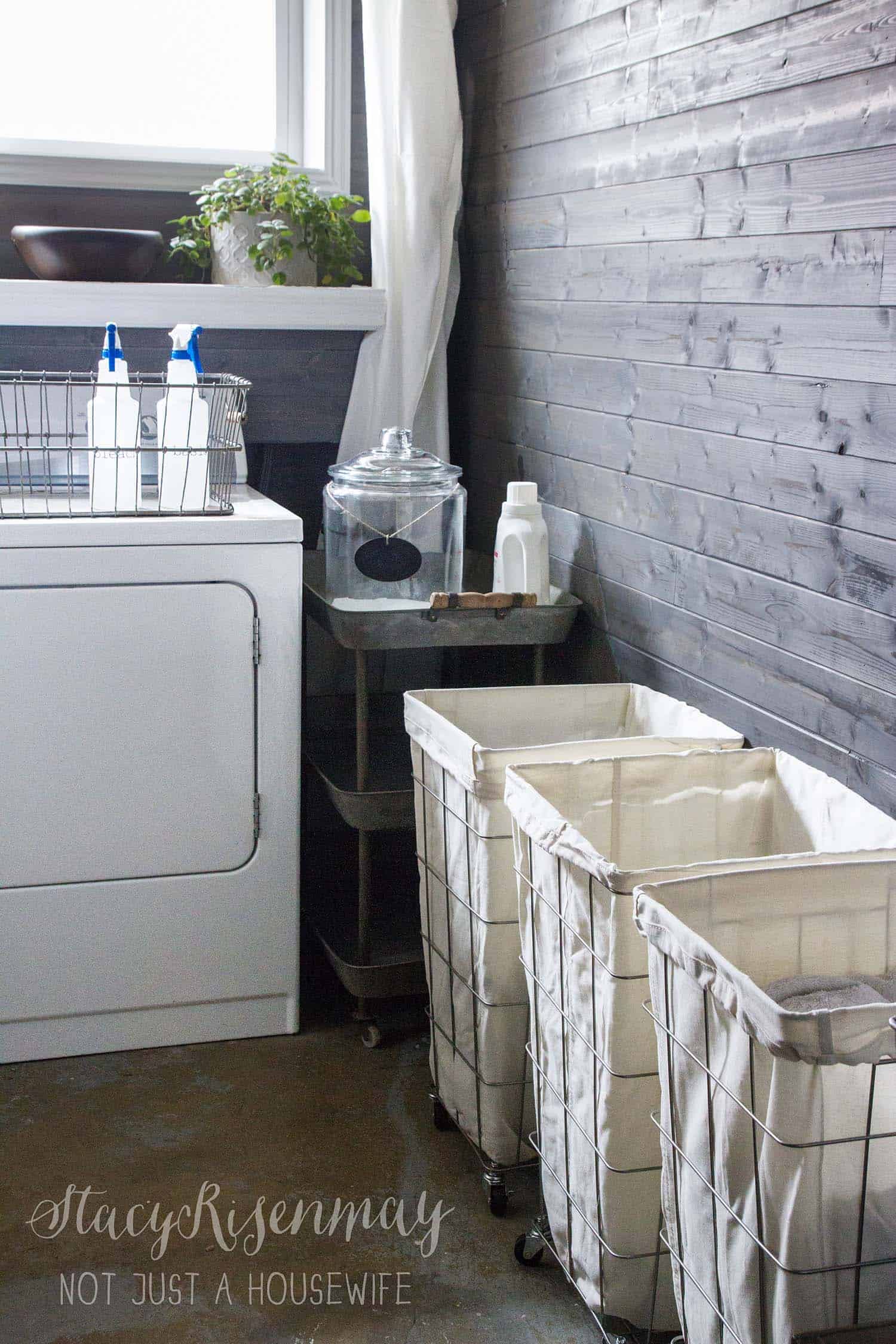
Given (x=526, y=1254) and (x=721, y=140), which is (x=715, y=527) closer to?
(x=721, y=140)

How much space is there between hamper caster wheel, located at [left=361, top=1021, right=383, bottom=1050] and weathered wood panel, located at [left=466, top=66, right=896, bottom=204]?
138cm

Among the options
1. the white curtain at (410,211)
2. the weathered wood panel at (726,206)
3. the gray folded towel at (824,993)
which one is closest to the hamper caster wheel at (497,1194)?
the gray folded towel at (824,993)

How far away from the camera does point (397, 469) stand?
207 cm

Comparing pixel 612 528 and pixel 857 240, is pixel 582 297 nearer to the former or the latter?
pixel 612 528

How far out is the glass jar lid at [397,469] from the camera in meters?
2.06

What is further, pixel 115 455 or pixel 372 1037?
pixel 372 1037

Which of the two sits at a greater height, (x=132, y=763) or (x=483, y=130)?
(x=483, y=130)

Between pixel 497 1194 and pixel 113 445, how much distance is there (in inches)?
48.6

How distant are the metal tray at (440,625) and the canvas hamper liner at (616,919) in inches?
22.1

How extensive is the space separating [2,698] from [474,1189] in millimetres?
978

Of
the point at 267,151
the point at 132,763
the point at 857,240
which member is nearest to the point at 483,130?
the point at 267,151

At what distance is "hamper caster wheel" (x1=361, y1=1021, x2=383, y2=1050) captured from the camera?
2.05 m

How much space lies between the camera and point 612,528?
199 cm

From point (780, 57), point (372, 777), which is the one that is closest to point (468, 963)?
point (372, 777)
